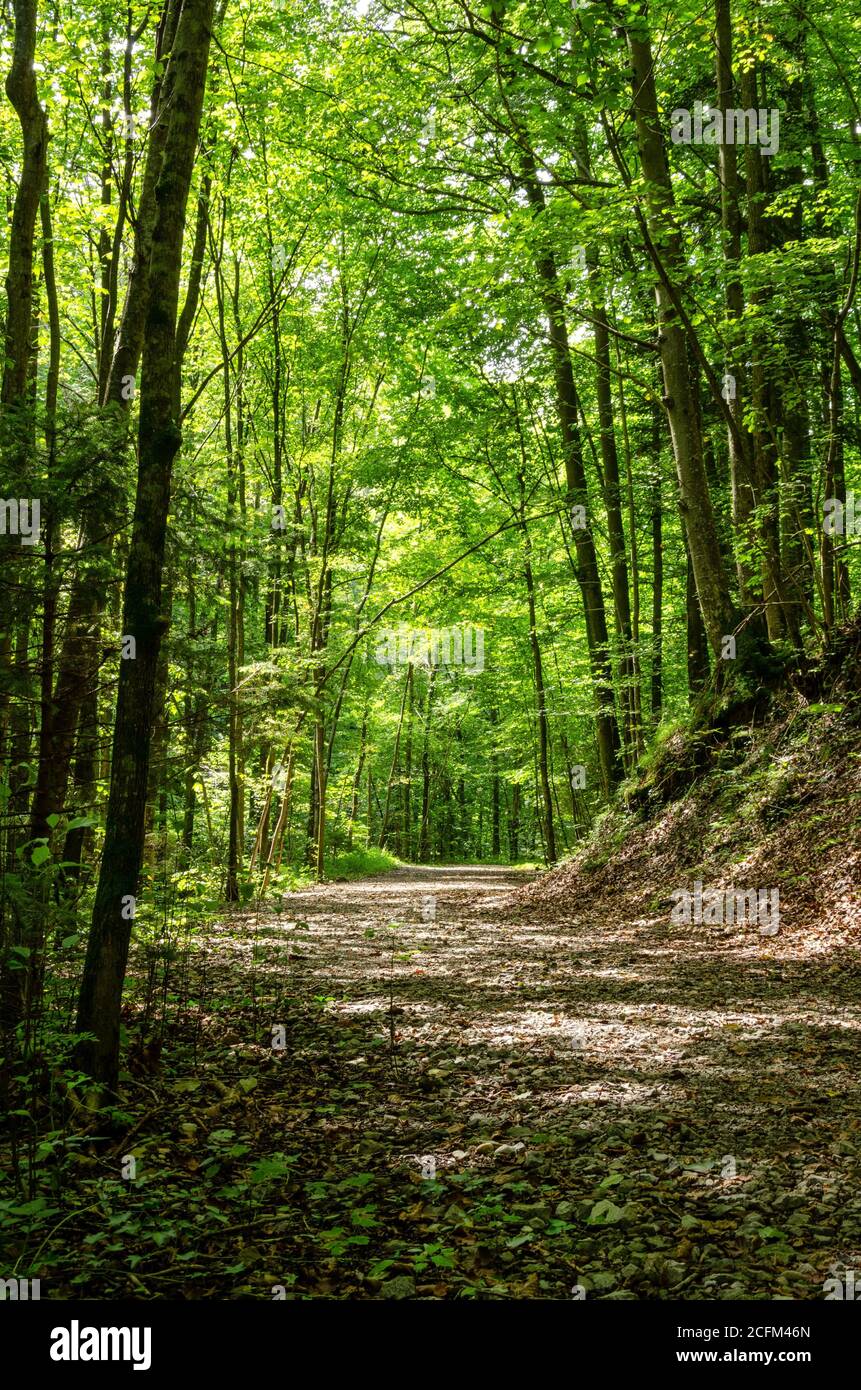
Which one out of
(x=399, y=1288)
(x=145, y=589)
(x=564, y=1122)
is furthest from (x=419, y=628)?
(x=399, y=1288)

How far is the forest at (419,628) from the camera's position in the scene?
137 inches

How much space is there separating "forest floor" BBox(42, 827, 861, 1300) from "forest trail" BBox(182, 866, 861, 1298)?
0.01 meters

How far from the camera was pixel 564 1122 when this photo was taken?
4.15m

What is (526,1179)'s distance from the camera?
358cm

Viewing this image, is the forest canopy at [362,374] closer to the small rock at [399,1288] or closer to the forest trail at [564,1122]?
the forest trail at [564,1122]

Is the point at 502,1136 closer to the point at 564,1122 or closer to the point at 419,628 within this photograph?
the point at 564,1122

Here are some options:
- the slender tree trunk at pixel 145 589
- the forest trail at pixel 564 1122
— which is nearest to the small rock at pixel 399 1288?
the forest trail at pixel 564 1122

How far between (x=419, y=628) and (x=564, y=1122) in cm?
1891

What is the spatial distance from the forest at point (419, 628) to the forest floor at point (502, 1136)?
0.03m

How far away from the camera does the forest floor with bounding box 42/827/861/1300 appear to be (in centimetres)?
289

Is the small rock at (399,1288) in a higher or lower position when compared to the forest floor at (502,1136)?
higher

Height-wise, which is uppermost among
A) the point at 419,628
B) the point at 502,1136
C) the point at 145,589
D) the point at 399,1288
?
the point at 419,628

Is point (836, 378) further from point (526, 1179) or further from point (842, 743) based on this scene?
point (526, 1179)

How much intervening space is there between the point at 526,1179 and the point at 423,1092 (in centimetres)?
121
